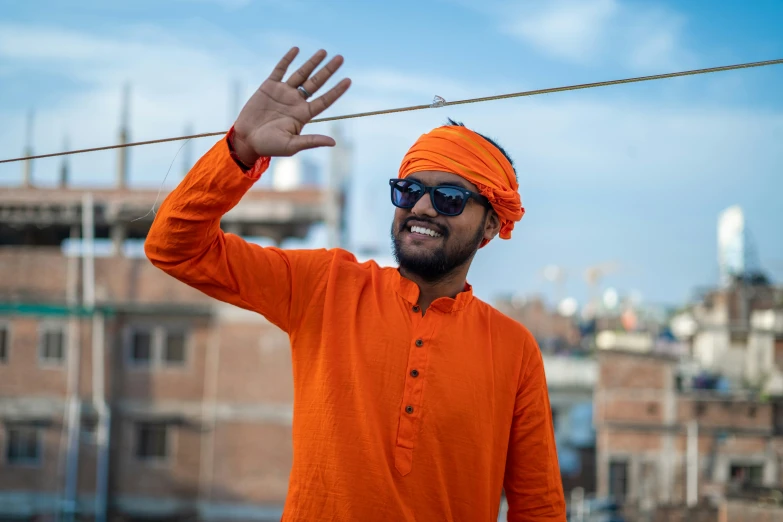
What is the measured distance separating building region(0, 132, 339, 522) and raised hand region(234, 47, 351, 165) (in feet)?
65.4

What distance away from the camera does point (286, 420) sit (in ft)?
74.0

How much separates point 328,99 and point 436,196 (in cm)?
46

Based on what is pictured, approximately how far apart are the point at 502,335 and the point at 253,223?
65.5 ft

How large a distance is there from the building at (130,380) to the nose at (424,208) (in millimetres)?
19736

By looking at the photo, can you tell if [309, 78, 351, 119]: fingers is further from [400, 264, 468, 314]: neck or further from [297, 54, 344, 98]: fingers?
[400, 264, 468, 314]: neck

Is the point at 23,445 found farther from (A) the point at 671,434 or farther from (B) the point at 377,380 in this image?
(B) the point at 377,380

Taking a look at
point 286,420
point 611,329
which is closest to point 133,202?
point 286,420

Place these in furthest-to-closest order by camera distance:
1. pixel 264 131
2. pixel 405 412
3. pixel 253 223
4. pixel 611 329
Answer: pixel 611 329 → pixel 253 223 → pixel 405 412 → pixel 264 131

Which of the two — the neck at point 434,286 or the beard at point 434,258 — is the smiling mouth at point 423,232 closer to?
the beard at point 434,258

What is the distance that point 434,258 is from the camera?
266 centimetres

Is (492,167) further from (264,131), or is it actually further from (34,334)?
(34,334)

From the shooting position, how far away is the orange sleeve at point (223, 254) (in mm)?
2348

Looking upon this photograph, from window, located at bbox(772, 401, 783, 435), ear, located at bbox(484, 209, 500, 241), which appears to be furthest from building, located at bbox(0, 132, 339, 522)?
ear, located at bbox(484, 209, 500, 241)

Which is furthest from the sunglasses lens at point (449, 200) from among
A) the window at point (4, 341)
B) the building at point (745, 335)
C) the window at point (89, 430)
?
the building at point (745, 335)
